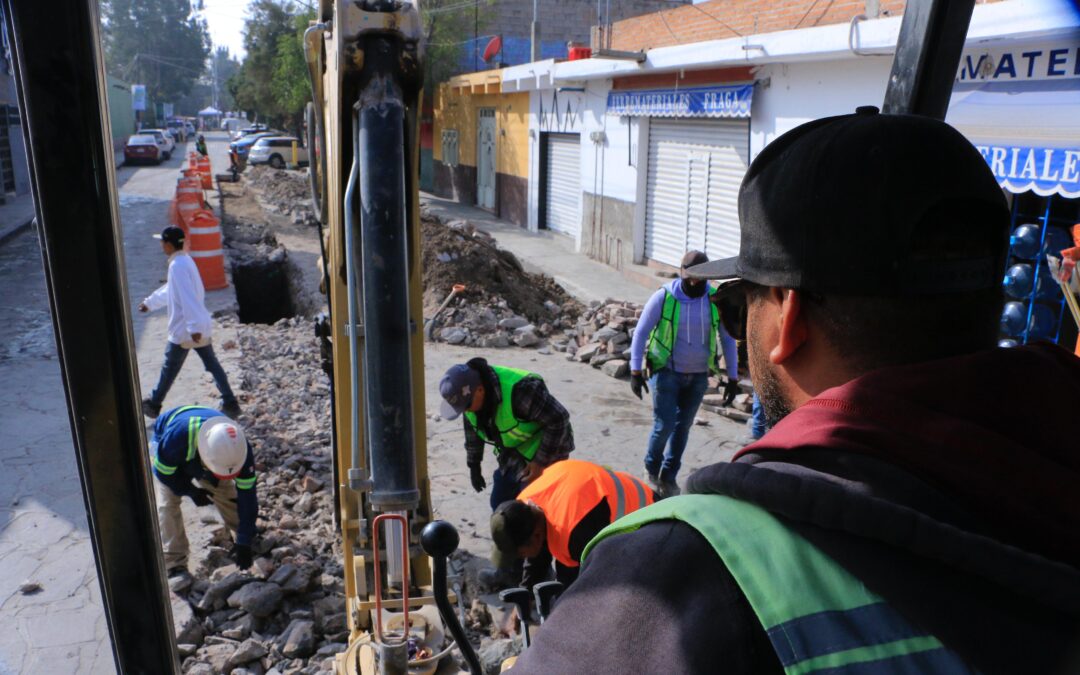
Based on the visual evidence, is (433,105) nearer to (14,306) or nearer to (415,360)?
(14,306)

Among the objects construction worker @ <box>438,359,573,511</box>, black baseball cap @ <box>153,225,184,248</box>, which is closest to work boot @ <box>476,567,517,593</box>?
construction worker @ <box>438,359,573,511</box>

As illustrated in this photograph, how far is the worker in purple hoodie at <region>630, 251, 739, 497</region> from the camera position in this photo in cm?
638

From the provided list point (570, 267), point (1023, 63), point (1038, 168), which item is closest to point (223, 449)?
point (1038, 168)

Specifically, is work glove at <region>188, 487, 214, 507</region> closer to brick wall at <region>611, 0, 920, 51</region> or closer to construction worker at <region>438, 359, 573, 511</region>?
construction worker at <region>438, 359, 573, 511</region>

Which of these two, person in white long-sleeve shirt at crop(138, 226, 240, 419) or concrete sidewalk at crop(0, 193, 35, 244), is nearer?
person in white long-sleeve shirt at crop(138, 226, 240, 419)

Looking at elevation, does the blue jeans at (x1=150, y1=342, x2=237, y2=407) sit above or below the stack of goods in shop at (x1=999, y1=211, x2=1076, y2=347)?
below

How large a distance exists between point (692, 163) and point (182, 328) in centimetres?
844

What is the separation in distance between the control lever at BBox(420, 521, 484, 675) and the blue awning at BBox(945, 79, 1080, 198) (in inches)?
262

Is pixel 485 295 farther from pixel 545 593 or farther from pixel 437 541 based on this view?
pixel 437 541

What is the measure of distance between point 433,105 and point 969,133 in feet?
77.9

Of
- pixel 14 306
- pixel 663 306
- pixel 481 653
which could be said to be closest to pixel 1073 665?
pixel 481 653

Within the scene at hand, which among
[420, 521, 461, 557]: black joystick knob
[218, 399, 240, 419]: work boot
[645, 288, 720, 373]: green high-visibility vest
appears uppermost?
[420, 521, 461, 557]: black joystick knob

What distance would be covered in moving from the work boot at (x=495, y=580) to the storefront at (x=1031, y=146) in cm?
480

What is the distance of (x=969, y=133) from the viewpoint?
779cm
